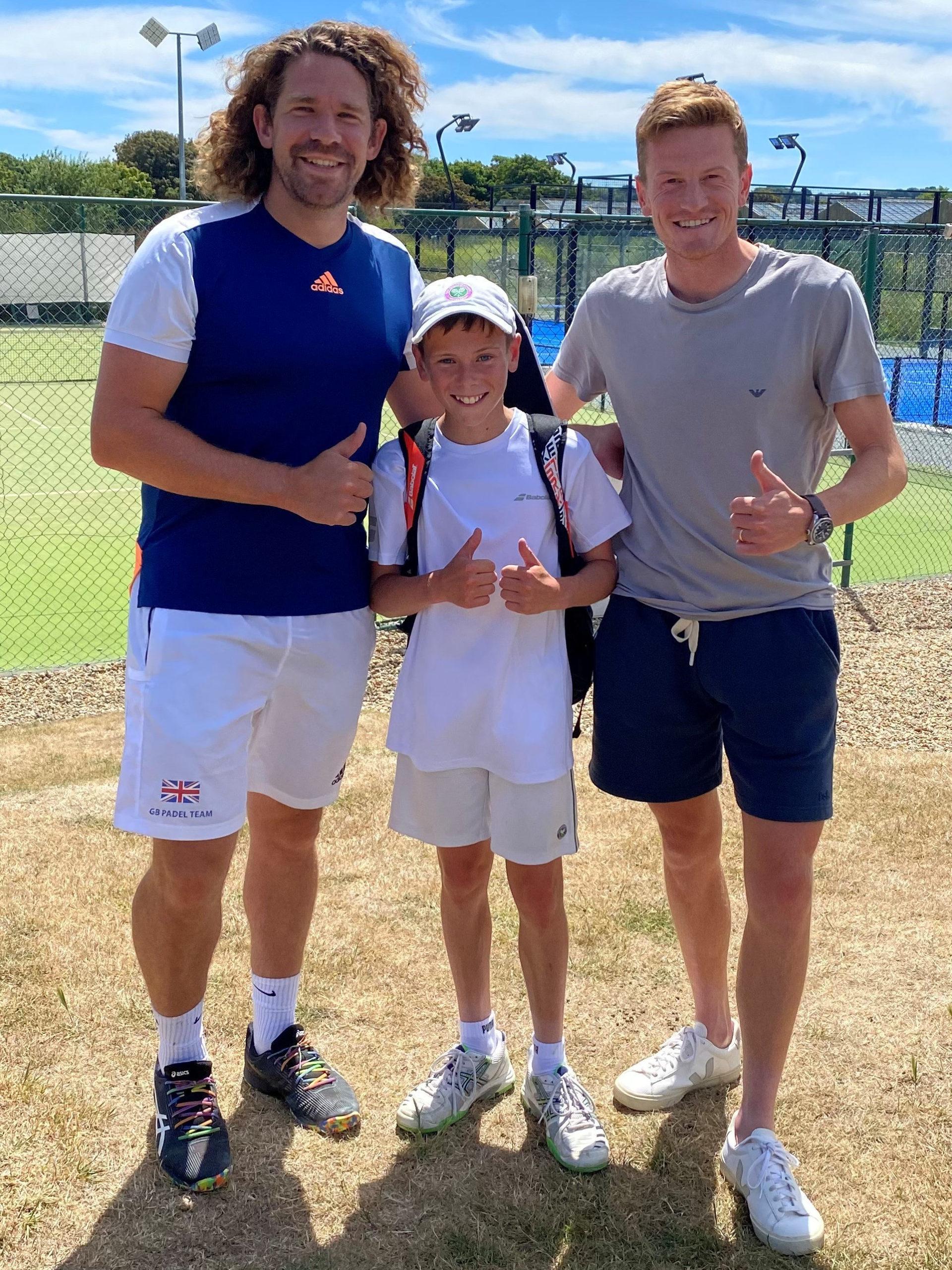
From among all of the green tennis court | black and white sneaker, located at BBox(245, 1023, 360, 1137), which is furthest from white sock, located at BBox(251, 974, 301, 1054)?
the green tennis court

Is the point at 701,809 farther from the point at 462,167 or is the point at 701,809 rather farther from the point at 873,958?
the point at 462,167

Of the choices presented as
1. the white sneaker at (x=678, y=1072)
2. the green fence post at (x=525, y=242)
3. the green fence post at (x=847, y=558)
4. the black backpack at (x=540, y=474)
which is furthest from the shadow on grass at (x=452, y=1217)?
the green fence post at (x=847, y=558)

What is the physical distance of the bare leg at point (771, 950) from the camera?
2551 mm

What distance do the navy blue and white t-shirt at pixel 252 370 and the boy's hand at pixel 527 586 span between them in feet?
1.25

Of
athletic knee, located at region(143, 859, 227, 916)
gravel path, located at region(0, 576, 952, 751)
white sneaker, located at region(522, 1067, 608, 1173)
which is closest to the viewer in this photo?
athletic knee, located at region(143, 859, 227, 916)

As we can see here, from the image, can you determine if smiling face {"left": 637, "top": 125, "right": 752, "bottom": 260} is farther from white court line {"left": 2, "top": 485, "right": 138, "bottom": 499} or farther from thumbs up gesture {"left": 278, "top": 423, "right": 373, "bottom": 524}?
white court line {"left": 2, "top": 485, "right": 138, "bottom": 499}

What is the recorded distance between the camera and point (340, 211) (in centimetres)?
262

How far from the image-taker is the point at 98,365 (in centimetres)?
972

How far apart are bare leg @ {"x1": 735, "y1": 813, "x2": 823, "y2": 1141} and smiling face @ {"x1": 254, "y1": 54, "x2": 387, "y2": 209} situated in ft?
5.20

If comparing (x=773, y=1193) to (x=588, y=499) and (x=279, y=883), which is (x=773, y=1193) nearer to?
(x=279, y=883)

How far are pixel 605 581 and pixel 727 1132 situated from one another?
129 centimetres

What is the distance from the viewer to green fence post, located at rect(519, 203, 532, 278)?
667 cm

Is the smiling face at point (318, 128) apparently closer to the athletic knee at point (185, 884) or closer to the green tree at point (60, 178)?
the athletic knee at point (185, 884)

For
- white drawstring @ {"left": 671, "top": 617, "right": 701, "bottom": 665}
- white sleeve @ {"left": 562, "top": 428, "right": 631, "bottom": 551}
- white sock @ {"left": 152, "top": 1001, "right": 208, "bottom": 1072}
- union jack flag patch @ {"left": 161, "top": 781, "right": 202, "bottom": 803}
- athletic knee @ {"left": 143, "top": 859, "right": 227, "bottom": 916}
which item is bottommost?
white sock @ {"left": 152, "top": 1001, "right": 208, "bottom": 1072}
